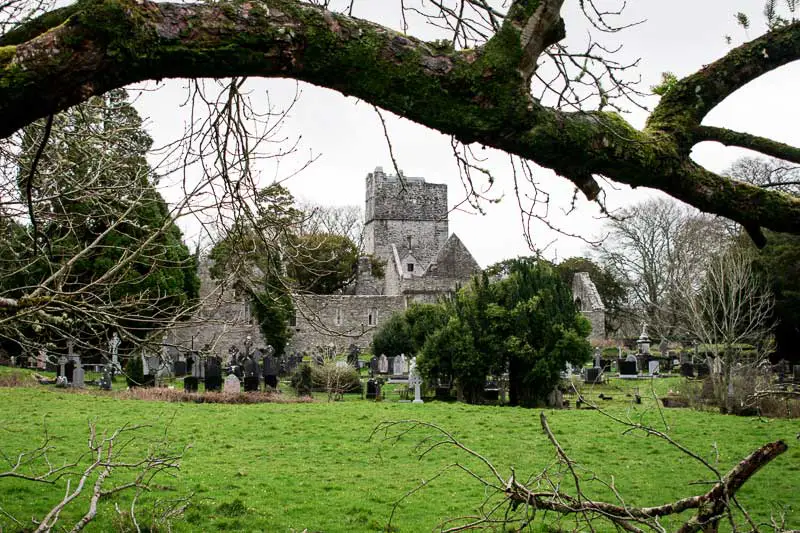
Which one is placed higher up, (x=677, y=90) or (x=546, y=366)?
(x=677, y=90)

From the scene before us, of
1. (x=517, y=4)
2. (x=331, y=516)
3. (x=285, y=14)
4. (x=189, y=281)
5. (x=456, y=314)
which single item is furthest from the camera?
(x=189, y=281)

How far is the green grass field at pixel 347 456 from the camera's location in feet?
25.5

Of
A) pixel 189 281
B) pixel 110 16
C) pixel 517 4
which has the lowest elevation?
pixel 110 16

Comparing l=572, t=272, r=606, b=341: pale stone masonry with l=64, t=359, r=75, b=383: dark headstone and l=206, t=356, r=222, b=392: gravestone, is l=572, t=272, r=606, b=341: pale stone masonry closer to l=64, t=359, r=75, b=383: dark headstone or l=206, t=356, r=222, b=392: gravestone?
l=206, t=356, r=222, b=392: gravestone

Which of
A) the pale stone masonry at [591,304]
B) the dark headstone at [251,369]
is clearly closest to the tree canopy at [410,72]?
the dark headstone at [251,369]

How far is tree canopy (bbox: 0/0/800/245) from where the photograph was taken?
2.36 meters

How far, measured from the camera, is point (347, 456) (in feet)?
36.5

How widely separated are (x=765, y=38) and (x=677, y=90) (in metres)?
0.48

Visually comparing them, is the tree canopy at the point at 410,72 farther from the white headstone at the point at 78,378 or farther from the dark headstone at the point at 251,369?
the dark headstone at the point at 251,369

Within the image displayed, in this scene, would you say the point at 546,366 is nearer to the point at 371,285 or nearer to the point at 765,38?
the point at 765,38

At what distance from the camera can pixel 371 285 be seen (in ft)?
163

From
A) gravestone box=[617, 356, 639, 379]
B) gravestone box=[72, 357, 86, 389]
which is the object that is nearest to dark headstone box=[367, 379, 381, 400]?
gravestone box=[72, 357, 86, 389]

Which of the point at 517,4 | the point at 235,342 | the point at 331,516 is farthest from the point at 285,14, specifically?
the point at 235,342

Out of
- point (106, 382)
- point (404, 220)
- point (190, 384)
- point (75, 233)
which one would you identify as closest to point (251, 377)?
point (190, 384)
